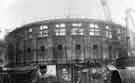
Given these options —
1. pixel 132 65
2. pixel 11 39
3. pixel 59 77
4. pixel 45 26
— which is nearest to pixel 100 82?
pixel 132 65

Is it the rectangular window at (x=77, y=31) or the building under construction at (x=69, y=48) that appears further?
the rectangular window at (x=77, y=31)

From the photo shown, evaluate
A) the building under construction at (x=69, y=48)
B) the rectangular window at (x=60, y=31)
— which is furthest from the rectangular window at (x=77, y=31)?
the rectangular window at (x=60, y=31)

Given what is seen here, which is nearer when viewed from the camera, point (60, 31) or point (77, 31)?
point (77, 31)

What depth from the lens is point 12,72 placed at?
35.1 meters

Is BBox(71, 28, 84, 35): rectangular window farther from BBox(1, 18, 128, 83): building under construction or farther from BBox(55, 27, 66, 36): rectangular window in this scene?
BBox(55, 27, 66, 36): rectangular window

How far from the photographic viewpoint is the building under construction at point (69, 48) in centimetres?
3512

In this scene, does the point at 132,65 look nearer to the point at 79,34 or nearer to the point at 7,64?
the point at 79,34

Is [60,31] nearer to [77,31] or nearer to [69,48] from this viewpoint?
[77,31]

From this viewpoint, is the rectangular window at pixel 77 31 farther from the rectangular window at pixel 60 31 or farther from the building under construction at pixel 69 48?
the rectangular window at pixel 60 31

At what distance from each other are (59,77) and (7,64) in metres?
15.9

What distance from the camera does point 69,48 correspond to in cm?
3594

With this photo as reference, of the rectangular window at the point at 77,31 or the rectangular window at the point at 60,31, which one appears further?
the rectangular window at the point at 60,31

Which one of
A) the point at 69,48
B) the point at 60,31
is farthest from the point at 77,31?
the point at 69,48

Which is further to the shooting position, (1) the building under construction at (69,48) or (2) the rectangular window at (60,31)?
(2) the rectangular window at (60,31)
